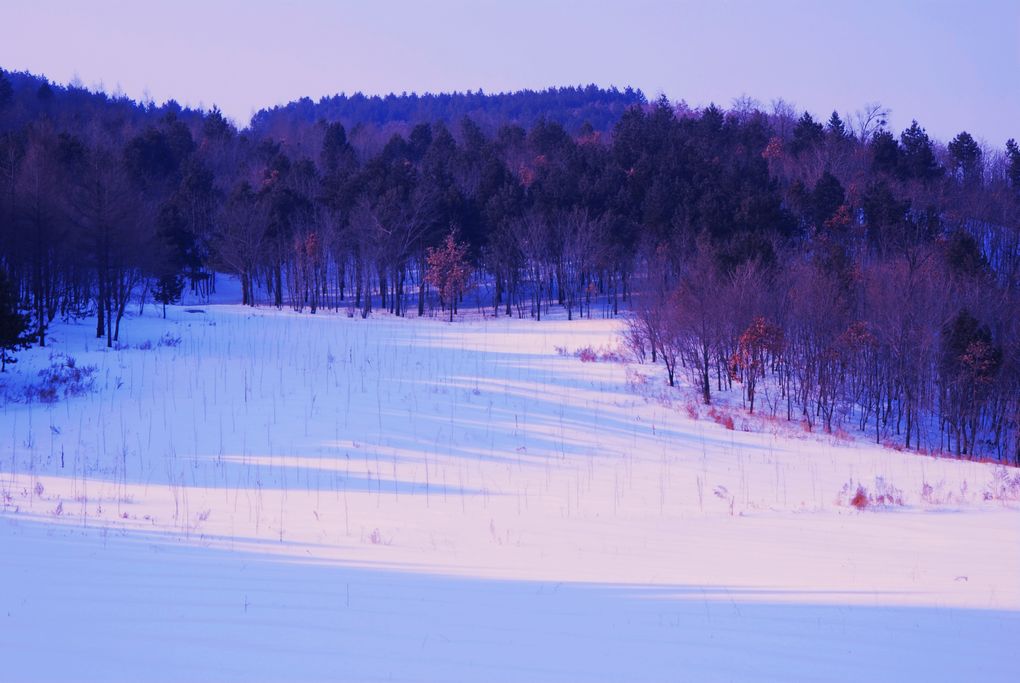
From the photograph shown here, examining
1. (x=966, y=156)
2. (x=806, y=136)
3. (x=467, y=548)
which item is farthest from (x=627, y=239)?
(x=467, y=548)

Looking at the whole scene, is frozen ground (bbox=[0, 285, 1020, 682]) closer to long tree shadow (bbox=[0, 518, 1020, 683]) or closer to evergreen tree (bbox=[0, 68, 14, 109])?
long tree shadow (bbox=[0, 518, 1020, 683])

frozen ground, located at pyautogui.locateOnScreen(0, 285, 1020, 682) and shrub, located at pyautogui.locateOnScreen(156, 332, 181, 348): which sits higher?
shrub, located at pyautogui.locateOnScreen(156, 332, 181, 348)

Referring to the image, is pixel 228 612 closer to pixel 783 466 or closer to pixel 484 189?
pixel 783 466

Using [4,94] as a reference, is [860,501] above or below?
below

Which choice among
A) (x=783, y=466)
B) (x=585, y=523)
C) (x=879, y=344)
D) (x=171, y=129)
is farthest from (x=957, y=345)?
(x=171, y=129)

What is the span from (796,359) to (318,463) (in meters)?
21.8

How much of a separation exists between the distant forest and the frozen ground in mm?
10695

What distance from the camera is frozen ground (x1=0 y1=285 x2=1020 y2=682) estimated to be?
4.98 metres

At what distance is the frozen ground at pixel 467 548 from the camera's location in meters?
4.98

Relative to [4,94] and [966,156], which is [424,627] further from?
[4,94]

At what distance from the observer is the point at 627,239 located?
2404 inches

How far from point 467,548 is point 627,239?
54306 millimetres

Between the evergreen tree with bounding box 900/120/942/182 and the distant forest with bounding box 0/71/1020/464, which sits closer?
the distant forest with bounding box 0/71/1020/464

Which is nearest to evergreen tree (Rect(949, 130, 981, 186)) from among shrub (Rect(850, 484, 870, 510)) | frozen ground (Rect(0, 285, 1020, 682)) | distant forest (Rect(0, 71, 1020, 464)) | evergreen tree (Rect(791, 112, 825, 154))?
distant forest (Rect(0, 71, 1020, 464))
